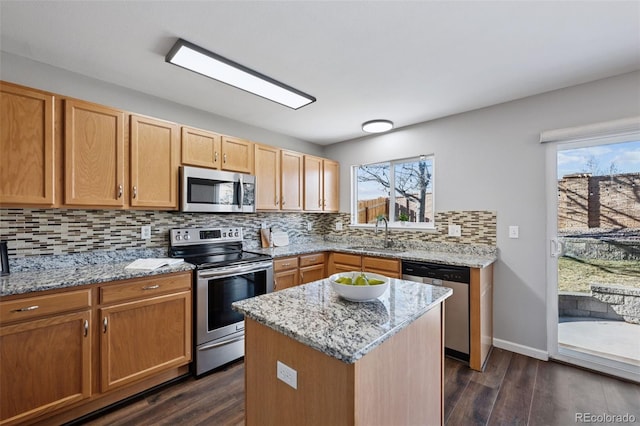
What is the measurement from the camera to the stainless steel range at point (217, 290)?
227cm

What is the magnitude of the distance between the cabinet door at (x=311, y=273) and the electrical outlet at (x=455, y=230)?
61.5 inches

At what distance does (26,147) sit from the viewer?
1804mm

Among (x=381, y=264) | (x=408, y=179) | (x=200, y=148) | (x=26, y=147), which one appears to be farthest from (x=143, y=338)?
(x=408, y=179)

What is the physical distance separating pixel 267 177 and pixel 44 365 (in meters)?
2.34

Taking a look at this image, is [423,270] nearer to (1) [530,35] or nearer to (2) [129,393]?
(1) [530,35]

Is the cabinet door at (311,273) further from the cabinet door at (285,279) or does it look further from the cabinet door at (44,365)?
the cabinet door at (44,365)

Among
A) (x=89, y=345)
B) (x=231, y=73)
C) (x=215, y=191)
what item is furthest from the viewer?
(x=215, y=191)

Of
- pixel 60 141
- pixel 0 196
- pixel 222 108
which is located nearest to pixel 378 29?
pixel 222 108

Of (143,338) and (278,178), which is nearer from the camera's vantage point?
(143,338)

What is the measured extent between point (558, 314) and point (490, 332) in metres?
0.59

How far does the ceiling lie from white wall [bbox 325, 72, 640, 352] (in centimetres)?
17

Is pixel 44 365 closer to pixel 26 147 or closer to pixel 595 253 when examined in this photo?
pixel 26 147

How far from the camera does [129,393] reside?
1997 millimetres

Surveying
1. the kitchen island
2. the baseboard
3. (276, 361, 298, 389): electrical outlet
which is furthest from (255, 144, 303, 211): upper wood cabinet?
the baseboard
